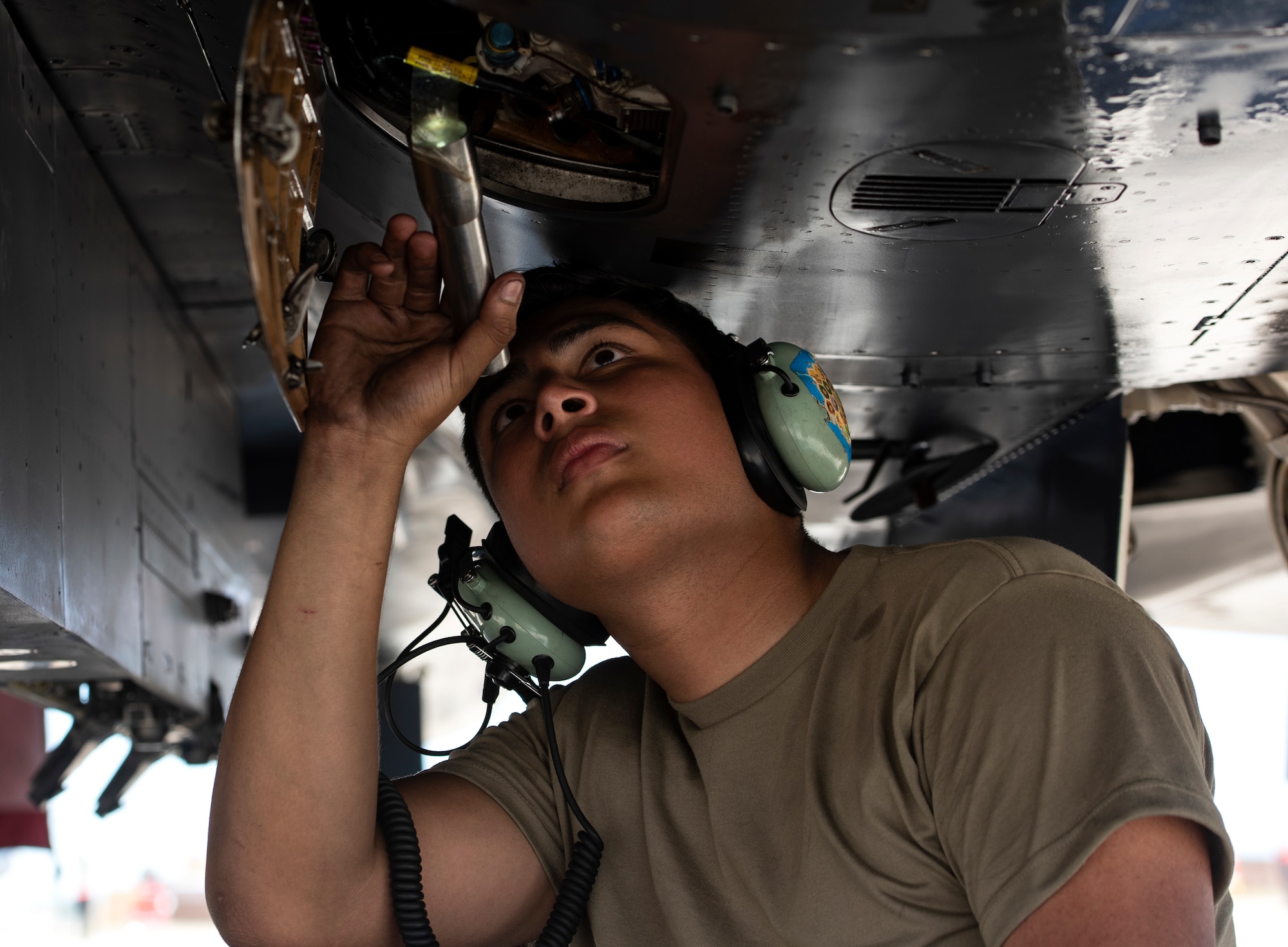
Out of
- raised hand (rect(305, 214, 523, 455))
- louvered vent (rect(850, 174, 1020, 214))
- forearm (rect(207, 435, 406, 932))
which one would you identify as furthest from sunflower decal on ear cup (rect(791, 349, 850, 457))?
forearm (rect(207, 435, 406, 932))

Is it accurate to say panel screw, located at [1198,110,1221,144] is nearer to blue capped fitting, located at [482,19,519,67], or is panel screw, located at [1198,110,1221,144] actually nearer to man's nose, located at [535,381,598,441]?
blue capped fitting, located at [482,19,519,67]

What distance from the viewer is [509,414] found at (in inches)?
55.5

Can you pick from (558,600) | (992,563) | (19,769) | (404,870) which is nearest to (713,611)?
(558,600)

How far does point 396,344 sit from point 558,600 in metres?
0.38

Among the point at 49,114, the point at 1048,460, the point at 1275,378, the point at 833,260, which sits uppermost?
the point at 49,114

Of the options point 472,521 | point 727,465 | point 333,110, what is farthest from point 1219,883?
point 472,521

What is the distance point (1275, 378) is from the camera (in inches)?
71.4

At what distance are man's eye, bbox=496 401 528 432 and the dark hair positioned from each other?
0.03 metres

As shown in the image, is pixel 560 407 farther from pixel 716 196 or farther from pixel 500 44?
pixel 500 44

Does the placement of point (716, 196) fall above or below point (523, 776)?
above

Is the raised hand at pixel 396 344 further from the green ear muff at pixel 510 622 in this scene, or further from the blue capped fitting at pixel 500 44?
the green ear muff at pixel 510 622

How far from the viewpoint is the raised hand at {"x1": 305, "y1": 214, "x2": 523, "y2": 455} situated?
3.67ft

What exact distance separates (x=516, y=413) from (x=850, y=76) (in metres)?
0.66

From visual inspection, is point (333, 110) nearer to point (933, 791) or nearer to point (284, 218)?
point (284, 218)
